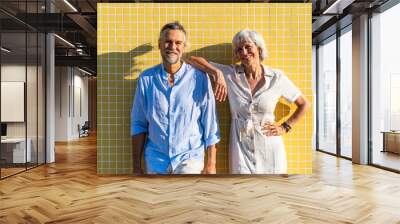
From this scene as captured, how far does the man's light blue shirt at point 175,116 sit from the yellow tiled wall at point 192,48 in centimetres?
30

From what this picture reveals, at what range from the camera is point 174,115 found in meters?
5.70

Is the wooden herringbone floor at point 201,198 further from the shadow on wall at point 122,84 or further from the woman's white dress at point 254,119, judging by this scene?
the shadow on wall at point 122,84

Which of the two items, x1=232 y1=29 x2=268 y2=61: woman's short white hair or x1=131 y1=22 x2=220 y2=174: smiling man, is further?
x1=232 y1=29 x2=268 y2=61: woman's short white hair

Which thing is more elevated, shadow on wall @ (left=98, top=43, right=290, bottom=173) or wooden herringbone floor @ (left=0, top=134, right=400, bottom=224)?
shadow on wall @ (left=98, top=43, right=290, bottom=173)

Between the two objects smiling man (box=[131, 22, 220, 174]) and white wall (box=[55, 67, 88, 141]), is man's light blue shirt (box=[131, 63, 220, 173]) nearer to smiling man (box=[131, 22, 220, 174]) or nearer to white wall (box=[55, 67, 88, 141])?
smiling man (box=[131, 22, 220, 174])

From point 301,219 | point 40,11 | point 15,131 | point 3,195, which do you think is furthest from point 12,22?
point 301,219

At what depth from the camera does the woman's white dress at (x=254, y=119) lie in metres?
5.84

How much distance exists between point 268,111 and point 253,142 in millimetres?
525

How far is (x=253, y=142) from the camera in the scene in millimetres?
5863

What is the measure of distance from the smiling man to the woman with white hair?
10.9 inches

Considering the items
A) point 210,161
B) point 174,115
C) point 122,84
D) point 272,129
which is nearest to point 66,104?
point 122,84

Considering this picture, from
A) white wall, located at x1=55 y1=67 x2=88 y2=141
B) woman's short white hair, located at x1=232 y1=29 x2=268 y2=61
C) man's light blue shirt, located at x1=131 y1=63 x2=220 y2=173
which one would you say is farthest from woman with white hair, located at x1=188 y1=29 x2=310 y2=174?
white wall, located at x1=55 y1=67 x2=88 y2=141

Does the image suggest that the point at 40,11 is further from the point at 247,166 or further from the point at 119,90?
the point at 247,166

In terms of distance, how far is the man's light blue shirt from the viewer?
570cm
